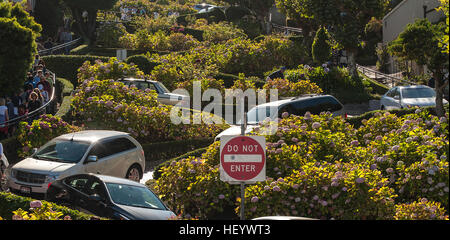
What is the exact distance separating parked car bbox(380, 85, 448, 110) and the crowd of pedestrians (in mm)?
12004

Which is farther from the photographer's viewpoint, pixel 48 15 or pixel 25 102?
pixel 48 15

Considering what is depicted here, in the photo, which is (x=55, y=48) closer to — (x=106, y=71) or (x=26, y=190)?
(x=106, y=71)

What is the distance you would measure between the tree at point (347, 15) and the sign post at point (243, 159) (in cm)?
2510

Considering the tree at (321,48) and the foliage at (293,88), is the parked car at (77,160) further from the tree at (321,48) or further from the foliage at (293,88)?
the tree at (321,48)

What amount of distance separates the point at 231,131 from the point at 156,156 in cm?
256

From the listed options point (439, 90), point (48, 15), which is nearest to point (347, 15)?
point (439, 90)

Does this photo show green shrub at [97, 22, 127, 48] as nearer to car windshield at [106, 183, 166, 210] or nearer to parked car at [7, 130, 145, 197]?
parked car at [7, 130, 145, 197]

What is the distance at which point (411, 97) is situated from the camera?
2520 cm

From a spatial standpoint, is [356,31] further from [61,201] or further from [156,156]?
[61,201]

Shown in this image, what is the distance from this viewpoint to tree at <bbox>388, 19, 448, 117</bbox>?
57.5 ft

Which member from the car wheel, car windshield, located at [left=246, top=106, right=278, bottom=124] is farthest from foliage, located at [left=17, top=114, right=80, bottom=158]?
car windshield, located at [left=246, top=106, right=278, bottom=124]

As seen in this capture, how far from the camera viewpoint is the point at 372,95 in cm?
3288

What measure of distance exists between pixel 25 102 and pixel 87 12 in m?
25.4

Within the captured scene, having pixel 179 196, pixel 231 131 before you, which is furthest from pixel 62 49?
pixel 179 196
